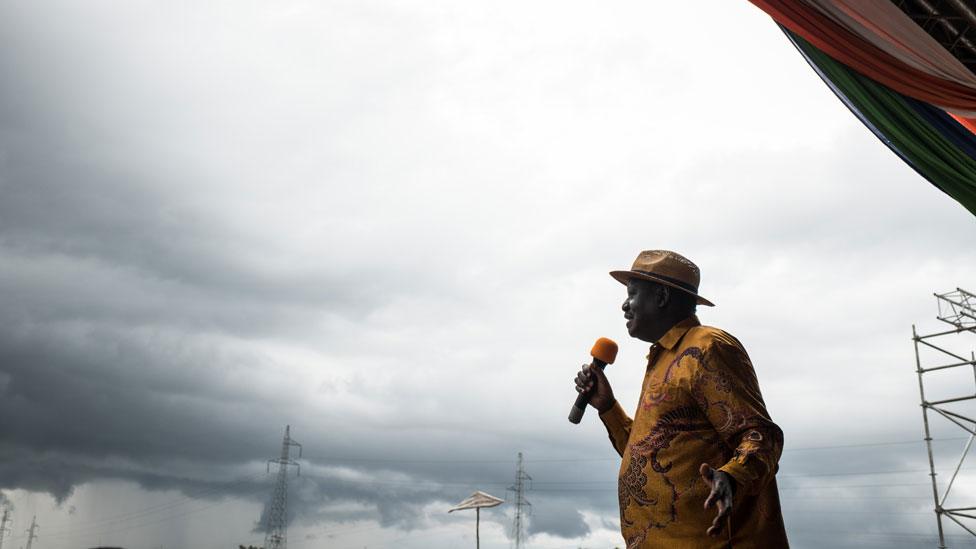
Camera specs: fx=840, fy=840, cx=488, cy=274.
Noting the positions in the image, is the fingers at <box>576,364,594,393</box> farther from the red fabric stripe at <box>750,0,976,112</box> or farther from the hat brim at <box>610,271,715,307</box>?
the red fabric stripe at <box>750,0,976,112</box>

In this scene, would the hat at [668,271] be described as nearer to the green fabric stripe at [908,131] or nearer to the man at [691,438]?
the man at [691,438]

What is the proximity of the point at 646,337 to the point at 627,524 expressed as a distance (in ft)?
2.14

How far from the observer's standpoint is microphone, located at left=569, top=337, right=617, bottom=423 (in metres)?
Result: 3.11

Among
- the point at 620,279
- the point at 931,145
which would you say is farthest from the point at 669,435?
the point at 931,145

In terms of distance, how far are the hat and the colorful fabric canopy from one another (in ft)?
7.23

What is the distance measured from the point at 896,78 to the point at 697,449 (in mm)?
3259

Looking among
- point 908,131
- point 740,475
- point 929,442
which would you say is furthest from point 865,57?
point 929,442

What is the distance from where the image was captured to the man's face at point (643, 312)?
295 cm

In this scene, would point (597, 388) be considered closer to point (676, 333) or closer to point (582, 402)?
point (582, 402)

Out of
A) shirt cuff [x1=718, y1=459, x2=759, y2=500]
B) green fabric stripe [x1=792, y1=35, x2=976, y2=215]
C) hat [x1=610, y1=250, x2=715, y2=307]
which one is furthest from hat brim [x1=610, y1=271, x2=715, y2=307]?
green fabric stripe [x1=792, y1=35, x2=976, y2=215]

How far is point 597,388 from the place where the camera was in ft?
10.4

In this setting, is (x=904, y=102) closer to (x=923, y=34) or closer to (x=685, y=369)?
(x=923, y=34)

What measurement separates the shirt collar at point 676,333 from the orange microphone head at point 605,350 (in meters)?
0.25

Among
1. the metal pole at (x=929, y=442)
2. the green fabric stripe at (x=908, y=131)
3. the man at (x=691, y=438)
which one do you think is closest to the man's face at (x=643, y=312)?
the man at (x=691, y=438)
